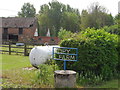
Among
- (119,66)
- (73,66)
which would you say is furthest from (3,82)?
(119,66)

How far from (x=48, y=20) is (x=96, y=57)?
51.8m

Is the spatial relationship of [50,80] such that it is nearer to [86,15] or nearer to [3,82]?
[3,82]

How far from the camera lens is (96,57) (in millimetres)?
9078

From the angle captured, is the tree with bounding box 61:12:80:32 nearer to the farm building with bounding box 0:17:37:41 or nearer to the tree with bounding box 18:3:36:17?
the farm building with bounding box 0:17:37:41

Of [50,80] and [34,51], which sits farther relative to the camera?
[34,51]

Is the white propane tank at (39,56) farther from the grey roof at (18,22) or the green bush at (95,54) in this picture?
the grey roof at (18,22)

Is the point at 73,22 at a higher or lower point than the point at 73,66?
higher

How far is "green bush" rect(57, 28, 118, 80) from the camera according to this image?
29.2 feet

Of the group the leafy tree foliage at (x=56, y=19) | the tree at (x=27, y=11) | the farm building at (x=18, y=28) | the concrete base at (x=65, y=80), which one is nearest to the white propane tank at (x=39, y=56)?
the concrete base at (x=65, y=80)

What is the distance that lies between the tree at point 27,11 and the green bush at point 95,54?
234ft

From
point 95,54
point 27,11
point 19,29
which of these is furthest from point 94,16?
point 95,54

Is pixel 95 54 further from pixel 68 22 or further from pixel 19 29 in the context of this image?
pixel 68 22

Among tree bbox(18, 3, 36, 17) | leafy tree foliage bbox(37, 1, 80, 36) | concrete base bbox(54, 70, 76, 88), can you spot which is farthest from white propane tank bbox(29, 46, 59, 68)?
tree bbox(18, 3, 36, 17)

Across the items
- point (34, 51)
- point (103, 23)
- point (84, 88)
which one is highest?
point (103, 23)
